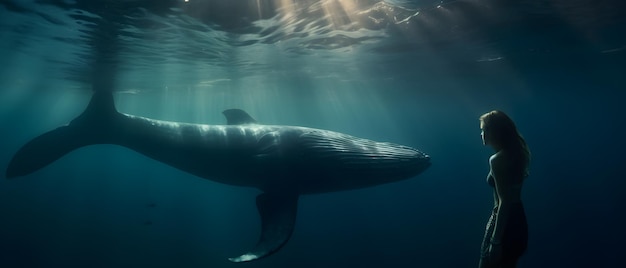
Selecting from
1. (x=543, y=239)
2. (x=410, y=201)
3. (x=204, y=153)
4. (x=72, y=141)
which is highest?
(x=72, y=141)

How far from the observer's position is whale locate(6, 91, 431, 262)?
741 cm

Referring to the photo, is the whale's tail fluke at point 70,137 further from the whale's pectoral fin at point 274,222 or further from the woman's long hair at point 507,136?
the woman's long hair at point 507,136

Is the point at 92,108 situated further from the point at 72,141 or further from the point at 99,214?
the point at 99,214

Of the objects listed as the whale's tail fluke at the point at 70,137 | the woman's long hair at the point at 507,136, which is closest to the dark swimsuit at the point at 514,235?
the woman's long hair at the point at 507,136

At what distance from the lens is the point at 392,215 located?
29.5m

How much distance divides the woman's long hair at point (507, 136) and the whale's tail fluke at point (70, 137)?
9.30 meters

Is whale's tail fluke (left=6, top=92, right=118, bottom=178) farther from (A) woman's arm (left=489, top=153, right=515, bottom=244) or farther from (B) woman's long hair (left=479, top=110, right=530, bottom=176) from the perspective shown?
(A) woman's arm (left=489, top=153, right=515, bottom=244)

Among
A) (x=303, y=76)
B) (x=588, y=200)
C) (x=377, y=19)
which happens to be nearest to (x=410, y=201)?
(x=588, y=200)

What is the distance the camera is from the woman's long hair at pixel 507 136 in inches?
160

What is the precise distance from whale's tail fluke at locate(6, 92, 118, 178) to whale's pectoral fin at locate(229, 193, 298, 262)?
5316mm

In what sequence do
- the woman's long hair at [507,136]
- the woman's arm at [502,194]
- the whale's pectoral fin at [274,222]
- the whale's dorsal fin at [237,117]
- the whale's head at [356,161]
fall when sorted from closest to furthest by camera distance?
1. the woman's arm at [502,194]
2. the woman's long hair at [507,136]
3. the whale's pectoral fin at [274,222]
4. the whale's head at [356,161]
5. the whale's dorsal fin at [237,117]

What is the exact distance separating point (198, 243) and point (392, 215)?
15453 mm

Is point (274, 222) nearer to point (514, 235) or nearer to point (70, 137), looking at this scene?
point (514, 235)

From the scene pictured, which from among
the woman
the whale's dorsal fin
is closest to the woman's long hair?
the woman
